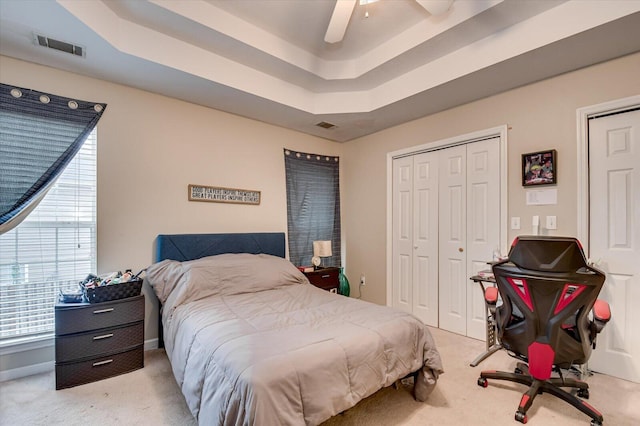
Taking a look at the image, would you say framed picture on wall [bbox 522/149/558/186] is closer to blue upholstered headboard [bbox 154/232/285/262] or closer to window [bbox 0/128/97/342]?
blue upholstered headboard [bbox 154/232/285/262]

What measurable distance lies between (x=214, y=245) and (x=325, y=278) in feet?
4.78

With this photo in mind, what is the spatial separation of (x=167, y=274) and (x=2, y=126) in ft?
5.62

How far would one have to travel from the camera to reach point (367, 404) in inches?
79.7

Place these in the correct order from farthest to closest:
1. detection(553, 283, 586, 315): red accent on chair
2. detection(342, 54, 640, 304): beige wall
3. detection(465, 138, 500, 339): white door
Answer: detection(465, 138, 500, 339): white door < detection(342, 54, 640, 304): beige wall < detection(553, 283, 586, 315): red accent on chair

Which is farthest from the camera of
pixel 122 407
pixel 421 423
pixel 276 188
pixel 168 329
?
pixel 276 188

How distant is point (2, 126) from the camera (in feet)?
7.72

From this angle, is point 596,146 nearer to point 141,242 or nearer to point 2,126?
point 141,242

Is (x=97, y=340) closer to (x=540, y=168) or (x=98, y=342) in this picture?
(x=98, y=342)

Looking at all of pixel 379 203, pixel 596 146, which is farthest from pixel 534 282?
pixel 379 203

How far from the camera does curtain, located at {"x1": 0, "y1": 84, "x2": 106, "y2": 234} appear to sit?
2.35 meters

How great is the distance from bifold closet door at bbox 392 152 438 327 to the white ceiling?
2.61 feet

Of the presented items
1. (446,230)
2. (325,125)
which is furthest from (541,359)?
(325,125)

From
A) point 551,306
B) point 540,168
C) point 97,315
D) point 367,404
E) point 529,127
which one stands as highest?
point 529,127

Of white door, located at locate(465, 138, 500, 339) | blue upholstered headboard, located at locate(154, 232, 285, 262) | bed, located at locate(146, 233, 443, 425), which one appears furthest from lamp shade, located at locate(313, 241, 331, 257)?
white door, located at locate(465, 138, 500, 339)
